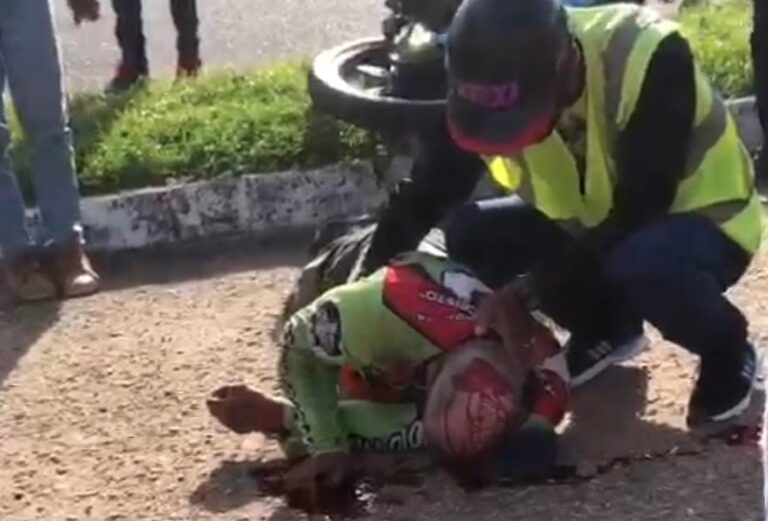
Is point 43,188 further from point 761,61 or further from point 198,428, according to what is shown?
point 761,61

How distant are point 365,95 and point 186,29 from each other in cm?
191

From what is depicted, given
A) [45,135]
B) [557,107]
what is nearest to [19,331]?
[45,135]

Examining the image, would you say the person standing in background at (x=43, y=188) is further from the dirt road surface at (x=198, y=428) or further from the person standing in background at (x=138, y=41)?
the person standing in background at (x=138, y=41)

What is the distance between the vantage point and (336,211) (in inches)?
251

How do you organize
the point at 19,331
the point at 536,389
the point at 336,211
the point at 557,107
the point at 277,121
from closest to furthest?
the point at 557,107
the point at 536,389
the point at 19,331
the point at 336,211
the point at 277,121

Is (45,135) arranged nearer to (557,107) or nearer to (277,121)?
(277,121)

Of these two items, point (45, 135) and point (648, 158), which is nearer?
point (648, 158)

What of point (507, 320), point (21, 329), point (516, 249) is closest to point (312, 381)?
point (507, 320)

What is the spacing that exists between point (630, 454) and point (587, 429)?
0.18 m

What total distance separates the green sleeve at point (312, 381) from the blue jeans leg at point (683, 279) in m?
0.67

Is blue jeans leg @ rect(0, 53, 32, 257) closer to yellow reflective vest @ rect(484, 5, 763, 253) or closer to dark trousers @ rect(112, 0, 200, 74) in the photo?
yellow reflective vest @ rect(484, 5, 763, 253)

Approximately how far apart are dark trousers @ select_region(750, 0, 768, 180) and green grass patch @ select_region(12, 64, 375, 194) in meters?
1.35

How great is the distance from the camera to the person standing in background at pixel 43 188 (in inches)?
219

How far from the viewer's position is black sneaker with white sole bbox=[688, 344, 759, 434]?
429cm
